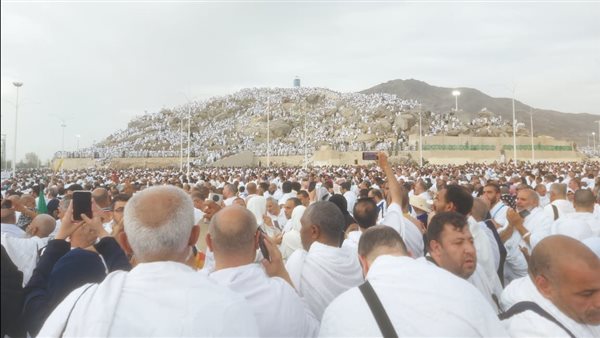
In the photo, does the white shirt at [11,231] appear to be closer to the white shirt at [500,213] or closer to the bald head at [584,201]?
the white shirt at [500,213]

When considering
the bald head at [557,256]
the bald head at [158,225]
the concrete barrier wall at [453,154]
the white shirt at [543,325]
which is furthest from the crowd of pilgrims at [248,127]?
the bald head at [158,225]

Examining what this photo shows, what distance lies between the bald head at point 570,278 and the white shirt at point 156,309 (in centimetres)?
132

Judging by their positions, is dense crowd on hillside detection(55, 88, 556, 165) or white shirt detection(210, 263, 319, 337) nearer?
white shirt detection(210, 263, 319, 337)

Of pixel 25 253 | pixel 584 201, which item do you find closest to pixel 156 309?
pixel 25 253

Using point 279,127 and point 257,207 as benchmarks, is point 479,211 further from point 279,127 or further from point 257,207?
point 279,127

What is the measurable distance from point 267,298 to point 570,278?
1.36 metres

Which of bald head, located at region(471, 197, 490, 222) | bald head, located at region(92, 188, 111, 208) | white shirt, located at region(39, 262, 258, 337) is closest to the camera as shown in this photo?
white shirt, located at region(39, 262, 258, 337)

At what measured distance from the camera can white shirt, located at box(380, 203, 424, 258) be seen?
4133mm

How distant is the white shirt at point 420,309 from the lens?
191 cm

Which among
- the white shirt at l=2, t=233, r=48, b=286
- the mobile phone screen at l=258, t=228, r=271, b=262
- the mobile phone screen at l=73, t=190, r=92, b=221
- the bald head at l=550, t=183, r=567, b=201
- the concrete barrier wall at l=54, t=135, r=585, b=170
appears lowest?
the white shirt at l=2, t=233, r=48, b=286

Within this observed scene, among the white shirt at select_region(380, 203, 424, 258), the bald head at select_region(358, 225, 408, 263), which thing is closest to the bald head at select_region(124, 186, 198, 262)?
the bald head at select_region(358, 225, 408, 263)

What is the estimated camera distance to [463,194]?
154 inches

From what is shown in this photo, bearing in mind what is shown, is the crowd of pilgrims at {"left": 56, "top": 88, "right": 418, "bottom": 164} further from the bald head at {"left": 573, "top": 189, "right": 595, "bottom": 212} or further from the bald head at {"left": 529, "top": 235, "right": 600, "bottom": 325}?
the bald head at {"left": 529, "top": 235, "right": 600, "bottom": 325}

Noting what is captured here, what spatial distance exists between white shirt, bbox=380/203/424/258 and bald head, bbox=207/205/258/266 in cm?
198
